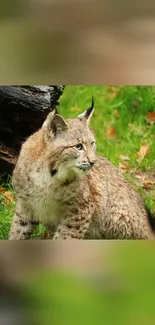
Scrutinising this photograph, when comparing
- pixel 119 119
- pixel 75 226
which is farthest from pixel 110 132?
pixel 75 226

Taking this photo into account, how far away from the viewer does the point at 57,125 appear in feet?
11.5

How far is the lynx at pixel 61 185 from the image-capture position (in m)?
3.49

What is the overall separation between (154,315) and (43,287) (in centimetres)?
48

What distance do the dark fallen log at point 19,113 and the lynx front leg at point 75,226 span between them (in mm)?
325

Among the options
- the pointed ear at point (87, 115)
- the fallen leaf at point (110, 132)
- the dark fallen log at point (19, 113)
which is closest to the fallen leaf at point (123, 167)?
the fallen leaf at point (110, 132)

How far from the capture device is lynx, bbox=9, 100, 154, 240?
138 inches

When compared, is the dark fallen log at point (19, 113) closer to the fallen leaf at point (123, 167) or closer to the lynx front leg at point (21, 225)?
the lynx front leg at point (21, 225)

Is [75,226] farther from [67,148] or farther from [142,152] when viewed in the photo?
[142,152]

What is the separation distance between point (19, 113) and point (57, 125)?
0.21 m

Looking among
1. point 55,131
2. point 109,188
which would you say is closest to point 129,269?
point 109,188
